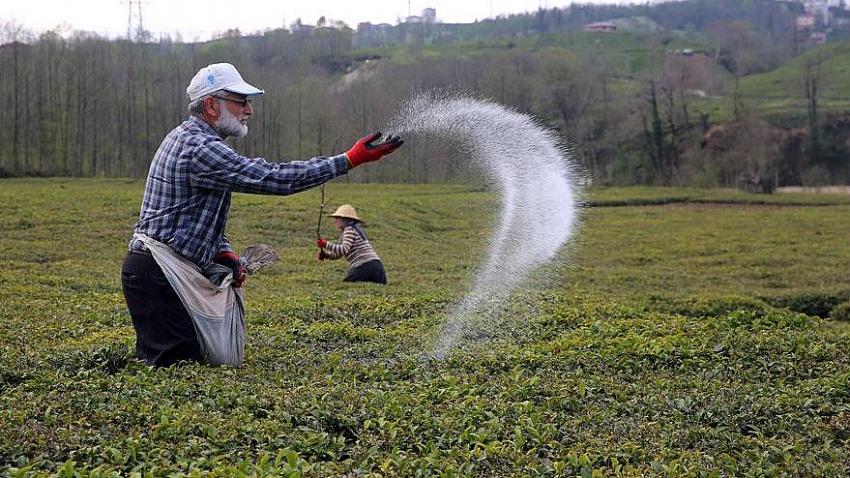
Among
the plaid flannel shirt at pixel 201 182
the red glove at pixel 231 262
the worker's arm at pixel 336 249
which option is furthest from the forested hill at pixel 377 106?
the plaid flannel shirt at pixel 201 182

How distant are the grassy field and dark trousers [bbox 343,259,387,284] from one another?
0.39 m

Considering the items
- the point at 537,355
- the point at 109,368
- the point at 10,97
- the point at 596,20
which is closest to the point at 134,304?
the point at 109,368

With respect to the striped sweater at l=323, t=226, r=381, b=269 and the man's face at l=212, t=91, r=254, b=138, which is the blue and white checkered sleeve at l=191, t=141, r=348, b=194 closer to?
the man's face at l=212, t=91, r=254, b=138

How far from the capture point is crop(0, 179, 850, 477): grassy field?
16.9 ft

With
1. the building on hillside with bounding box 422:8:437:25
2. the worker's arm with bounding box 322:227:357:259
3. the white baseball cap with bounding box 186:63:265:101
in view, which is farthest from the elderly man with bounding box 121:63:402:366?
the building on hillside with bounding box 422:8:437:25

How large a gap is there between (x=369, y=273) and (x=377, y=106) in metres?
22.9

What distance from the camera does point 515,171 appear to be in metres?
8.92

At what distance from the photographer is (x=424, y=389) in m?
6.78

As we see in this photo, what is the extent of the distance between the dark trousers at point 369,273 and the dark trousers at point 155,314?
25.7ft

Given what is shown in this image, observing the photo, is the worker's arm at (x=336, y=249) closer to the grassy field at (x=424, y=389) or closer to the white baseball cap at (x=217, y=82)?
the grassy field at (x=424, y=389)

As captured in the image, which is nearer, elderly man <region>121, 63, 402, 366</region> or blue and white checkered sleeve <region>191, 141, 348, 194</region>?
blue and white checkered sleeve <region>191, 141, 348, 194</region>

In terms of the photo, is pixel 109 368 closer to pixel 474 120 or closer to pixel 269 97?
pixel 474 120

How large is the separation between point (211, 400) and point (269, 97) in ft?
115

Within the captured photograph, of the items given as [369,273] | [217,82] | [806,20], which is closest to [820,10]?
[806,20]
